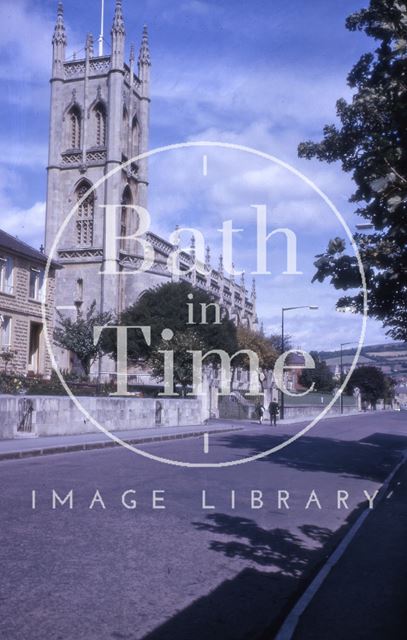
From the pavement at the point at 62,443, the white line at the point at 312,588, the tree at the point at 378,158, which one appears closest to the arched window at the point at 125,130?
the pavement at the point at 62,443

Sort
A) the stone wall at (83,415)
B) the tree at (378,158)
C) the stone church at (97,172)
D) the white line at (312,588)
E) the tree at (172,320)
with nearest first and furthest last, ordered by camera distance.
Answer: the white line at (312,588) → the tree at (378,158) → the stone wall at (83,415) → the tree at (172,320) → the stone church at (97,172)

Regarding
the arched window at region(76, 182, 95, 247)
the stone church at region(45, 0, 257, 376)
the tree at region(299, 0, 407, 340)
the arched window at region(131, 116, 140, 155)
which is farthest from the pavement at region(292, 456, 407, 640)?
the arched window at region(131, 116, 140, 155)

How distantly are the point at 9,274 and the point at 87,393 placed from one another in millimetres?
10305

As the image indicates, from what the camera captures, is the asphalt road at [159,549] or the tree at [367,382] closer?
the asphalt road at [159,549]

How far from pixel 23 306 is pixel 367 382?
2759 inches

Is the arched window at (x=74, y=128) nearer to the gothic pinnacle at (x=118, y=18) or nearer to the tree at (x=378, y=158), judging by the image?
the gothic pinnacle at (x=118, y=18)

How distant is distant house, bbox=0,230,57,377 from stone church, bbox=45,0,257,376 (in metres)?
19.6

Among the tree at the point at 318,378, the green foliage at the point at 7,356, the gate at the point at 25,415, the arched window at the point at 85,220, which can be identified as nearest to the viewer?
the gate at the point at 25,415

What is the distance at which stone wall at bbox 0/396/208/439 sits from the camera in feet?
64.7

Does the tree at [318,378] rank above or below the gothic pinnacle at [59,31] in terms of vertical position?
below

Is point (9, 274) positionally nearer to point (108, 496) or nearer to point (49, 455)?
point (49, 455)

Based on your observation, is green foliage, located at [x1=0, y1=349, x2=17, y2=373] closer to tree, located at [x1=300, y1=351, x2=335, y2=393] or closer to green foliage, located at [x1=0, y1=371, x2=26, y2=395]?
green foliage, located at [x1=0, y1=371, x2=26, y2=395]

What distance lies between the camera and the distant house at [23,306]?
35.9 m

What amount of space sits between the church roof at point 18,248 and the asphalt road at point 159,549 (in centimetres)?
2348
